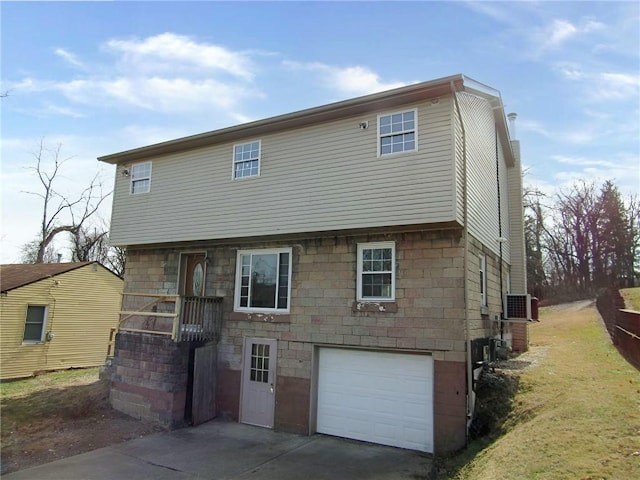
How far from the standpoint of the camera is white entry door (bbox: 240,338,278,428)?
11031 mm

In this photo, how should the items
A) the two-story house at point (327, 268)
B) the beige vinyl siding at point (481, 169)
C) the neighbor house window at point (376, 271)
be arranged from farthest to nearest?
the beige vinyl siding at point (481, 169)
the neighbor house window at point (376, 271)
the two-story house at point (327, 268)

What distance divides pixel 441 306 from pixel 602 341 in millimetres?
9236

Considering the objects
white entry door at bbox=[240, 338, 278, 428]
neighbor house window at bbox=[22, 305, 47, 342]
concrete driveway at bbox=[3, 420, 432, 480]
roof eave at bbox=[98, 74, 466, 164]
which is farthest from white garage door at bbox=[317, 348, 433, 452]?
neighbor house window at bbox=[22, 305, 47, 342]

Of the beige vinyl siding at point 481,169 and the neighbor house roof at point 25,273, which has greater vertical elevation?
the beige vinyl siding at point 481,169

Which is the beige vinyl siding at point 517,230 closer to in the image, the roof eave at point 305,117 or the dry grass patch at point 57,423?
the roof eave at point 305,117

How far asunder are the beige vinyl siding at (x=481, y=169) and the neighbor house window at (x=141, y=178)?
32.3 feet

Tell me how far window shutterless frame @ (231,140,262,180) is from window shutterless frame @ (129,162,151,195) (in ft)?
11.4

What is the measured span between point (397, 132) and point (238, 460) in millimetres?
8011

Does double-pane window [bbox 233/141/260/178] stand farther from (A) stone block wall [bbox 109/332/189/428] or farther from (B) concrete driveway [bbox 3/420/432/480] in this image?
(B) concrete driveway [bbox 3/420/432/480]

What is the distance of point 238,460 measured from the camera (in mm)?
8742

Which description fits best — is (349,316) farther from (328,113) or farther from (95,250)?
(95,250)

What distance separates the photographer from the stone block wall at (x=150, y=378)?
11203 millimetres

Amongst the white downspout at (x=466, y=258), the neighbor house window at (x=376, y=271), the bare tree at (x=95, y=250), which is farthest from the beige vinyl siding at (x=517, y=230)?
the bare tree at (x=95, y=250)

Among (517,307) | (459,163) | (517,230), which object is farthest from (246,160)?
(517,230)
